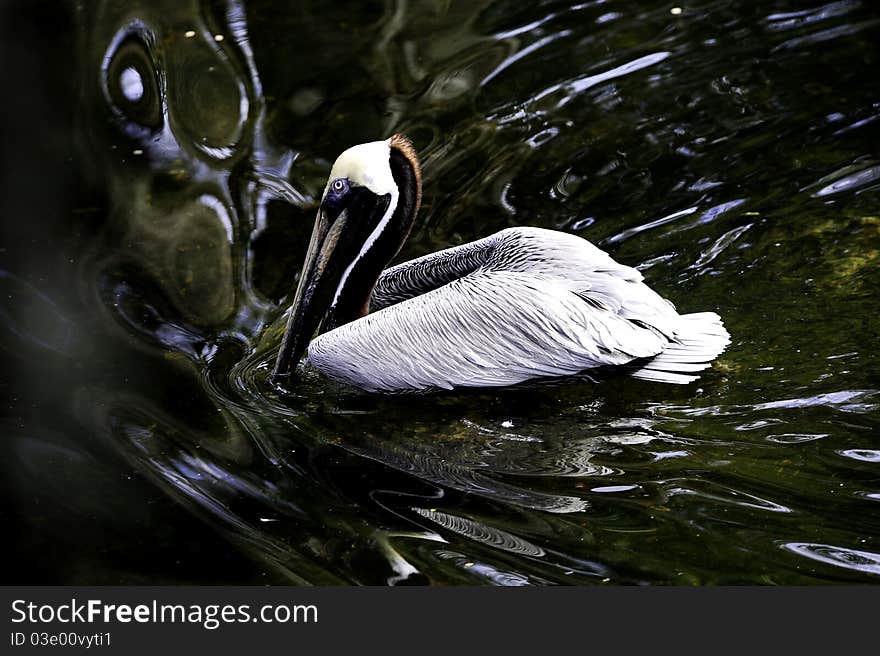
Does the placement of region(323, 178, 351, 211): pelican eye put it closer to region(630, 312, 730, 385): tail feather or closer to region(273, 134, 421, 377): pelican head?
region(273, 134, 421, 377): pelican head

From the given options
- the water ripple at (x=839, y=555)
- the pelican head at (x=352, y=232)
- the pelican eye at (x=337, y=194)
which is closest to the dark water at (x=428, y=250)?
the water ripple at (x=839, y=555)

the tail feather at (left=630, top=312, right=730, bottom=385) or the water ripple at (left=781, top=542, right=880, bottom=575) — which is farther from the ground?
the tail feather at (left=630, top=312, right=730, bottom=385)

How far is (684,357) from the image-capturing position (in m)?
4.12

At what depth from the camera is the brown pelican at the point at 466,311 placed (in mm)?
4102

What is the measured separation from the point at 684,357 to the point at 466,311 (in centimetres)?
85

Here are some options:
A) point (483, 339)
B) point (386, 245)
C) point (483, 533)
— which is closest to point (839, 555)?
point (483, 533)

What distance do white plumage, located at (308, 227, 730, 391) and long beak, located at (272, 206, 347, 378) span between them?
85 millimetres

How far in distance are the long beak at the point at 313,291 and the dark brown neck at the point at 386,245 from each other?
3.4 inches

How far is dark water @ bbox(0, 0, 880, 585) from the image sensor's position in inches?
130

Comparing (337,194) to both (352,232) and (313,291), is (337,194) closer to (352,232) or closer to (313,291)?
(352,232)

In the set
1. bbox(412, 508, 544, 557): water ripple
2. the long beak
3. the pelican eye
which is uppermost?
the pelican eye

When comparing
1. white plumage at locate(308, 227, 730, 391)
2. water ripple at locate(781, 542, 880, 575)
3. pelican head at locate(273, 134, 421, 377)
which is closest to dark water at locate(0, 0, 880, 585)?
water ripple at locate(781, 542, 880, 575)

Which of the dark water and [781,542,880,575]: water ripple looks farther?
the dark water

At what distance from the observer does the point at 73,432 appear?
12.4 feet
